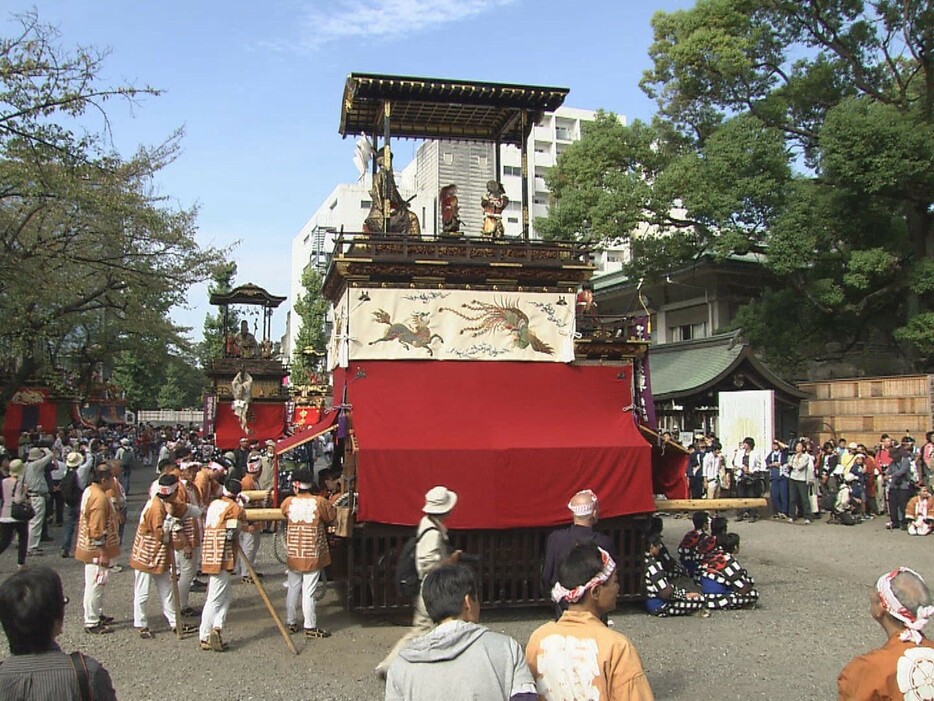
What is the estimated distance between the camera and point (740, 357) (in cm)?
2248

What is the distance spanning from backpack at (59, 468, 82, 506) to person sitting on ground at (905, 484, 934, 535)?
1696 cm

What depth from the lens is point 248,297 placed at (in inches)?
1144

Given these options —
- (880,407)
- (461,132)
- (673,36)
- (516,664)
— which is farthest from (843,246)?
(516,664)

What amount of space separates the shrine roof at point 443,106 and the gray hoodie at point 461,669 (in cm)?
930

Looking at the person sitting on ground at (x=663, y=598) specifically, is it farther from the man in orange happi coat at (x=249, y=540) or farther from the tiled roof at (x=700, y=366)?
the tiled roof at (x=700, y=366)

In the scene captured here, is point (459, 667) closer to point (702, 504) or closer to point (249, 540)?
point (702, 504)

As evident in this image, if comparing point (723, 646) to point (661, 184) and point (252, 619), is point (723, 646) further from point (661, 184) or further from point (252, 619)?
point (661, 184)

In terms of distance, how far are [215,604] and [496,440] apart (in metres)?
3.68

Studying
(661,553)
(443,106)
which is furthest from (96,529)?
(443,106)

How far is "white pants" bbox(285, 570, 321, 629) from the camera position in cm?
915

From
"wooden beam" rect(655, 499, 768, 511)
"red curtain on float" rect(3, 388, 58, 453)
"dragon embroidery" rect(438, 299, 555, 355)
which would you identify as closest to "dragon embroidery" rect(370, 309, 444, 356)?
"dragon embroidery" rect(438, 299, 555, 355)

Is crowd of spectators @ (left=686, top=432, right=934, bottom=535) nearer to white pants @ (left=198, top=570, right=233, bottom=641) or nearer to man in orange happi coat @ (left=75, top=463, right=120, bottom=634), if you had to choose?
white pants @ (left=198, top=570, right=233, bottom=641)

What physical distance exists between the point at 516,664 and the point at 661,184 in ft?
78.7

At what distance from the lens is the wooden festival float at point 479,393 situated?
9672mm
